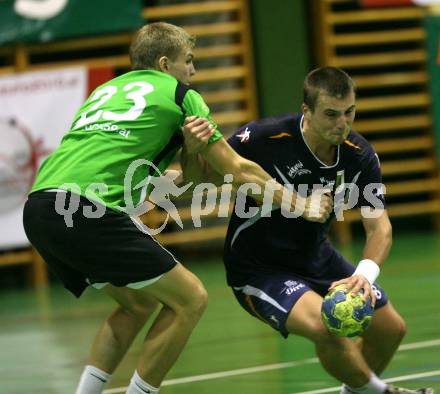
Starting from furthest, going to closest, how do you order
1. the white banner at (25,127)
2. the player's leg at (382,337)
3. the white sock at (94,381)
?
the white banner at (25,127) → the player's leg at (382,337) → the white sock at (94,381)

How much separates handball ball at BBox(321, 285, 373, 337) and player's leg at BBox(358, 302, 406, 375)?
397 mm

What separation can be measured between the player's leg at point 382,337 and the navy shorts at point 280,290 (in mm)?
54

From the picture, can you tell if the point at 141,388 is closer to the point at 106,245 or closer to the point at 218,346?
the point at 106,245

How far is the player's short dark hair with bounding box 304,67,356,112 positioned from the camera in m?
5.21

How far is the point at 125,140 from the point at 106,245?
447 millimetres

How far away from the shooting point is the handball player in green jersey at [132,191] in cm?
492

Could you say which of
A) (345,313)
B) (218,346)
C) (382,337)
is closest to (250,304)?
(382,337)

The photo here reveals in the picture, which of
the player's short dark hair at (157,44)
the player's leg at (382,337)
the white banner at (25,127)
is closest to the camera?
the player's short dark hair at (157,44)

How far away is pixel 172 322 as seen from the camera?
4996 mm

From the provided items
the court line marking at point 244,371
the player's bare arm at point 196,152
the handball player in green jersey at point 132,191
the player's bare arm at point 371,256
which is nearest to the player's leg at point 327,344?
the player's bare arm at point 371,256

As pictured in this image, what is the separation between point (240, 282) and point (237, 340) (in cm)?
213

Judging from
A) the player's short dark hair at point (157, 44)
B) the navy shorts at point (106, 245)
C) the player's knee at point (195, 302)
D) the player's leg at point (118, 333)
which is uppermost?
the player's short dark hair at point (157, 44)

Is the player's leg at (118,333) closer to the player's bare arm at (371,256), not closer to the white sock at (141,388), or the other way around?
the white sock at (141,388)

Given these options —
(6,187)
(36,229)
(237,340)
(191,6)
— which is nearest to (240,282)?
(36,229)
